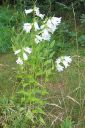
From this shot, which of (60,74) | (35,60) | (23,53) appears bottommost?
(60,74)

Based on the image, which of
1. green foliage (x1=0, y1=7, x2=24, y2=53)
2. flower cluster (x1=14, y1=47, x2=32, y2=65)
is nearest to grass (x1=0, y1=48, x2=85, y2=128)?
green foliage (x1=0, y1=7, x2=24, y2=53)

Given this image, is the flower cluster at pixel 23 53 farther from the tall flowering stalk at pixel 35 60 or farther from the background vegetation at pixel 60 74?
the background vegetation at pixel 60 74

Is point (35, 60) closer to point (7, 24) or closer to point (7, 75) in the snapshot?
point (7, 75)

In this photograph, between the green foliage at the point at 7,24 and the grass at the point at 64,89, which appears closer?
the grass at the point at 64,89

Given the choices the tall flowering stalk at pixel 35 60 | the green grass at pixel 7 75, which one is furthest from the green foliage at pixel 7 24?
the tall flowering stalk at pixel 35 60

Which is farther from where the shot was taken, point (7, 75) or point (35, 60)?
point (7, 75)

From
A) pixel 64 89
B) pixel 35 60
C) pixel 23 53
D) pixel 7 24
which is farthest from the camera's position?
pixel 7 24

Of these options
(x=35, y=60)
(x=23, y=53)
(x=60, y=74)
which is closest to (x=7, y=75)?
(x=60, y=74)

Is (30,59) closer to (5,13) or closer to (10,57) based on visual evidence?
(10,57)

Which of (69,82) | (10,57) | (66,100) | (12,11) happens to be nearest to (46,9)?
(12,11)

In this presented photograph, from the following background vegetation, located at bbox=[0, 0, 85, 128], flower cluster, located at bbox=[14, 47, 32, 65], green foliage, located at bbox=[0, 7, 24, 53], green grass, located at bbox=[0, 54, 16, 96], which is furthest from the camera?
green foliage, located at bbox=[0, 7, 24, 53]

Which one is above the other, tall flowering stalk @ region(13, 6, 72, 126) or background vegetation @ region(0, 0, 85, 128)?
tall flowering stalk @ region(13, 6, 72, 126)

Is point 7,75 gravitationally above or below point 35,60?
below

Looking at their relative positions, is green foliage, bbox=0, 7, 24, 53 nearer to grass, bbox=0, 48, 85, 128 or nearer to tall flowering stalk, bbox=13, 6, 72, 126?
grass, bbox=0, 48, 85, 128
